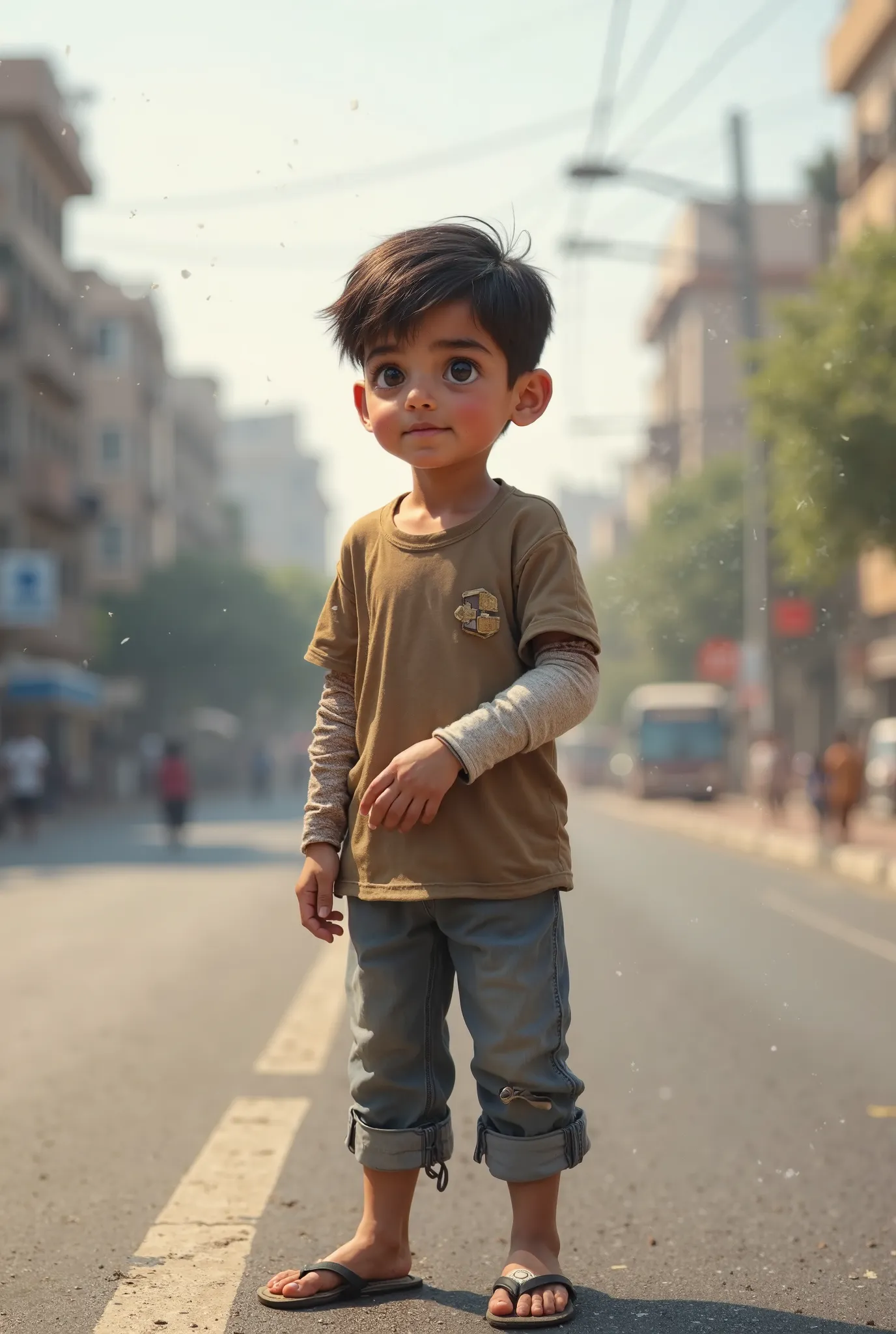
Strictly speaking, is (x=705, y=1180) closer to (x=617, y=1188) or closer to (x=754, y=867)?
(x=617, y=1188)

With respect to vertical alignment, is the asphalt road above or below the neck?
below

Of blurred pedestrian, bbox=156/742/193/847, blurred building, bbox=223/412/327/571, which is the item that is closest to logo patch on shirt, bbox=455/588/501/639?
blurred pedestrian, bbox=156/742/193/847

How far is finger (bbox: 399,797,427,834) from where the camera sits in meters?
3.26

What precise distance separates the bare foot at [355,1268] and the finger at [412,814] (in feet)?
2.54

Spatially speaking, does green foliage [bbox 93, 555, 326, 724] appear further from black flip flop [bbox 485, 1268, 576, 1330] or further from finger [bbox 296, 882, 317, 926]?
black flip flop [bbox 485, 1268, 576, 1330]

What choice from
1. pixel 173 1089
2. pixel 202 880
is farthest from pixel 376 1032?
pixel 202 880

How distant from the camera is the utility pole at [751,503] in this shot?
4656 mm

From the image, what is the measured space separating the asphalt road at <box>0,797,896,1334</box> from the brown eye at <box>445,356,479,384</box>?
148cm

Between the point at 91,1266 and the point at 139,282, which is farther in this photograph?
the point at 139,282

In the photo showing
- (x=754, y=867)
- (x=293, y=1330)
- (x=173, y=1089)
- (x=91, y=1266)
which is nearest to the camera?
(x=293, y=1330)

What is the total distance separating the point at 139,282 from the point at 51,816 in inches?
1455

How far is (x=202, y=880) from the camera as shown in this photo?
1838cm

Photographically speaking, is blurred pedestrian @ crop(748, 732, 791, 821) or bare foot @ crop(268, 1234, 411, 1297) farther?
blurred pedestrian @ crop(748, 732, 791, 821)

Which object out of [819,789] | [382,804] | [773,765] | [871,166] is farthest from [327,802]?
[871,166]
